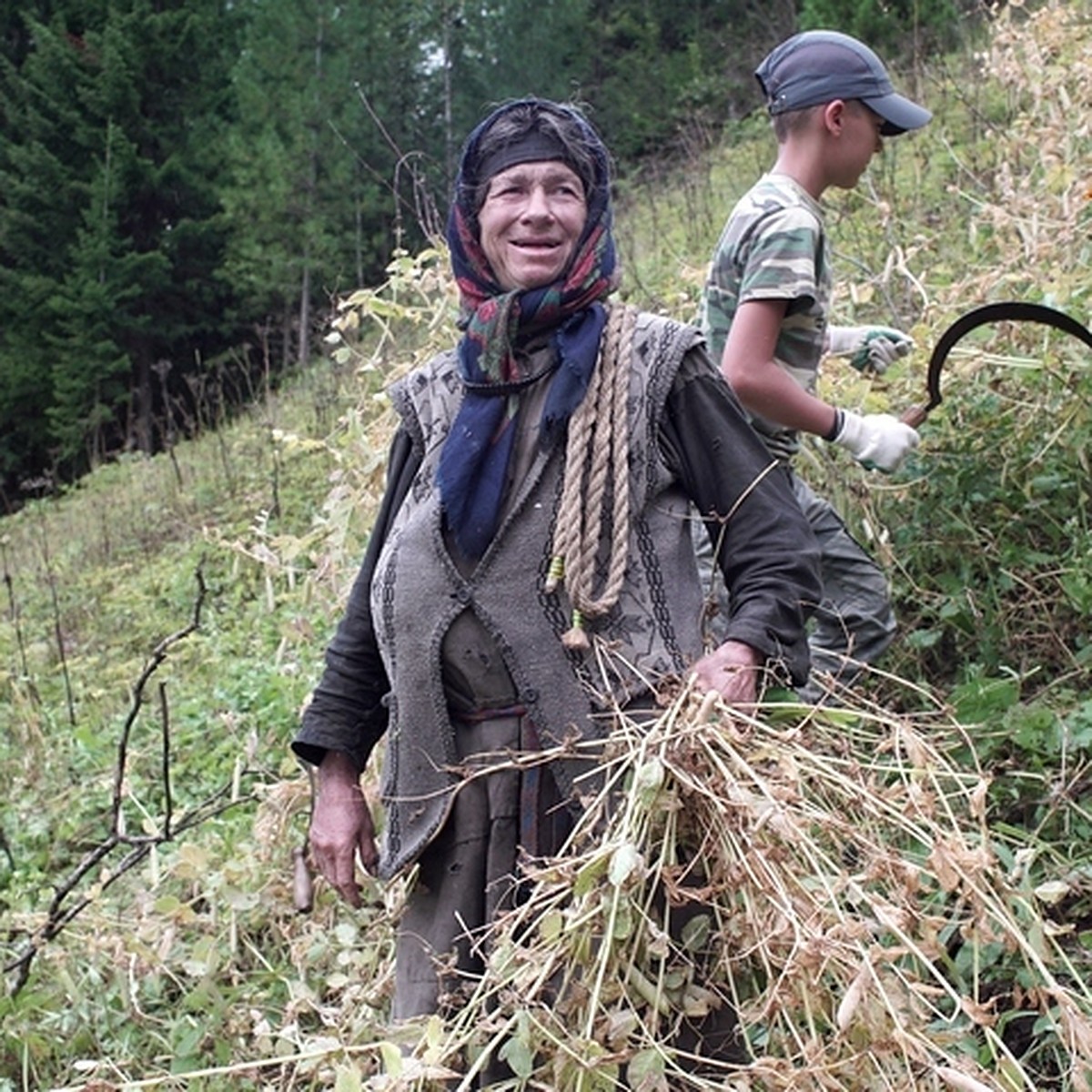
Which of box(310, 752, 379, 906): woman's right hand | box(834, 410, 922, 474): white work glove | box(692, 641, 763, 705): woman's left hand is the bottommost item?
box(310, 752, 379, 906): woman's right hand

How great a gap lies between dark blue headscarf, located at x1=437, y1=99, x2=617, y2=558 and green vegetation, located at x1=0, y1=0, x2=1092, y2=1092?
1.62ft

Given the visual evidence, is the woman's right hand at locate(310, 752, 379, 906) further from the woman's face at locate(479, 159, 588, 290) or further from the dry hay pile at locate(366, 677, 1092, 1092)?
the woman's face at locate(479, 159, 588, 290)

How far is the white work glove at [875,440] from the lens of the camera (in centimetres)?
257

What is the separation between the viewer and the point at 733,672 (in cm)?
172

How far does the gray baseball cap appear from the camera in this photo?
8.39 ft

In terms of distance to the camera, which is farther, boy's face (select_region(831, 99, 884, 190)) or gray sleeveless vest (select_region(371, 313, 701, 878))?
boy's face (select_region(831, 99, 884, 190))

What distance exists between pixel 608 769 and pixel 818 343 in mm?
1194

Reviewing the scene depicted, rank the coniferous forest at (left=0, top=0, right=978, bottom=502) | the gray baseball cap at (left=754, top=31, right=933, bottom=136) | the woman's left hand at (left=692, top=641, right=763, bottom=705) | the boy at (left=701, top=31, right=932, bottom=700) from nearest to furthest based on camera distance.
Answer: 1. the woman's left hand at (left=692, top=641, right=763, bottom=705)
2. the boy at (left=701, top=31, right=932, bottom=700)
3. the gray baseball cap at (left=754, top=31, right=933, bottom=136)
4. the coniferous forest at (left=0, top=0, right=978, bottom=502)

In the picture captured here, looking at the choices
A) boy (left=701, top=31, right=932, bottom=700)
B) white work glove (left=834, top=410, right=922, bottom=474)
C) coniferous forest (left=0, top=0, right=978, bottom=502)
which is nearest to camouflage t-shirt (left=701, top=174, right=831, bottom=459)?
boy (left=701, top=31, right=932, bottom=700)

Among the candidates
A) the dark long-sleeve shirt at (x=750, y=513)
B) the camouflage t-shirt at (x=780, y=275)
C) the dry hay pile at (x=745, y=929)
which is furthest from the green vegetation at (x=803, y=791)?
the camouflage t-shirt at (x=780, y=275)

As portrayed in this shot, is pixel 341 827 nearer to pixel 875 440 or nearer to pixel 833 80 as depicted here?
pixel 875 440

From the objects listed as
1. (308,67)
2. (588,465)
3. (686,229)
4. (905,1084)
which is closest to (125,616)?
(686,229)

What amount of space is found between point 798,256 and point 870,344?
0.90m

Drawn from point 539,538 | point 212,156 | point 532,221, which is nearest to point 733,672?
point 539,538
